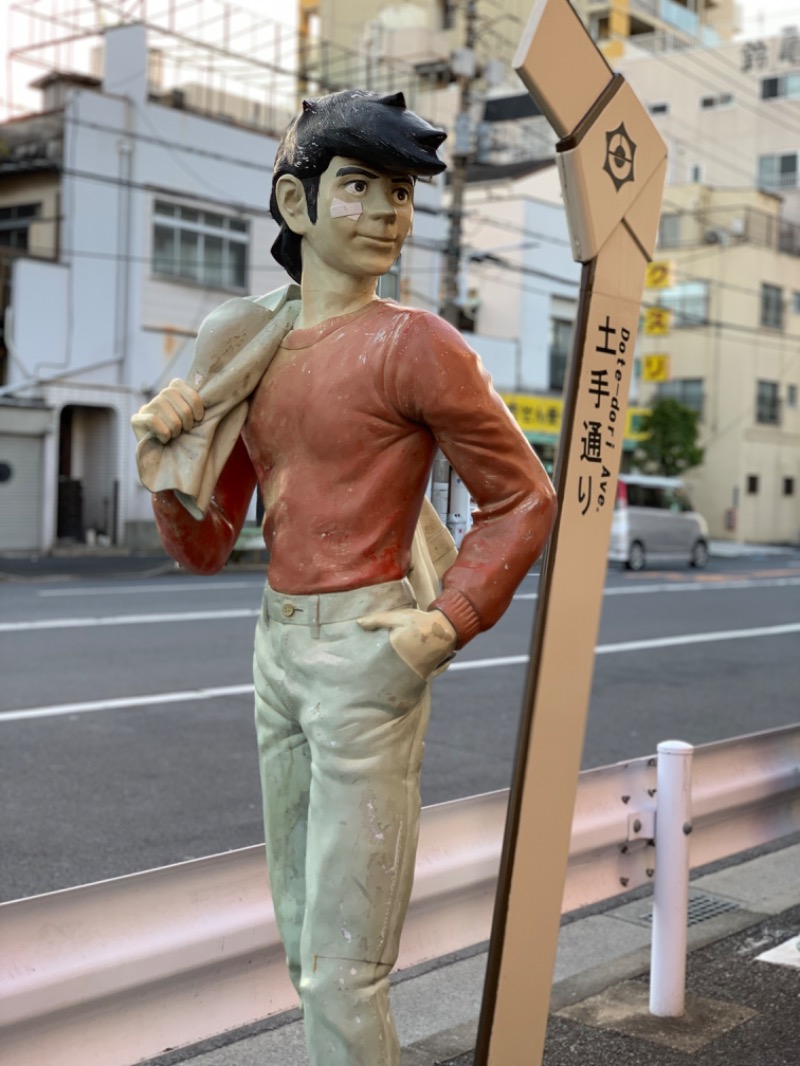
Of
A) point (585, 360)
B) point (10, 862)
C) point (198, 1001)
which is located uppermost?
point (585, 360)

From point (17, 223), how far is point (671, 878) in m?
22.1

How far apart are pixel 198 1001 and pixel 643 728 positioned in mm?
5930

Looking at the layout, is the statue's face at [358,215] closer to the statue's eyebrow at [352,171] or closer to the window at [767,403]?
the statue's eyebrow at [352,171]

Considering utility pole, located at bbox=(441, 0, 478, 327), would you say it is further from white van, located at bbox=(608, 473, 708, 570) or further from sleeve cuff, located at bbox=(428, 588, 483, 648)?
sleeve cuff, located at bbox=(428, 588, 483, 648)

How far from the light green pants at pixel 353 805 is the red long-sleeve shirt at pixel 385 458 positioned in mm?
93

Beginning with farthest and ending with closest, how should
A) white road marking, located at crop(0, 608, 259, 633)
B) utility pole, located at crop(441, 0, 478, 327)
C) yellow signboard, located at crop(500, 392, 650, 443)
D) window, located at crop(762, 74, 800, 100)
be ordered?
window, located at crop(762, 74, 800, 100)
yellow signboard, located at crop(500, 392, 650, 443)
utility pole, located at crop(441, 0, 478, 327)
white road marking, located at crop(0, 608, 259, 633)

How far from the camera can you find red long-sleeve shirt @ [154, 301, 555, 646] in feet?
7.51

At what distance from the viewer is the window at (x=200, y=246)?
2391cm

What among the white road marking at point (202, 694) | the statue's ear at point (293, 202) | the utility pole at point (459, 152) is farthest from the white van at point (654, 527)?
the statue's ear at point (293, 202)

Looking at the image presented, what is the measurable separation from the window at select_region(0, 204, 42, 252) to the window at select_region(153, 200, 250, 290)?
2.17 m

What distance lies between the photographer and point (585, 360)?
2727 mm

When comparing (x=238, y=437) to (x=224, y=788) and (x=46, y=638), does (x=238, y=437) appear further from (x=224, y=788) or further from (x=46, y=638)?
(x=46, y=638)

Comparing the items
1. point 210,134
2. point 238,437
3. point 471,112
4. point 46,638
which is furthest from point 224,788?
point 210,134

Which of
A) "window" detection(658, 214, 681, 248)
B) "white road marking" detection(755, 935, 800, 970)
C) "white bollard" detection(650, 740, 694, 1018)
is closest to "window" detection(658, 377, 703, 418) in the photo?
"window" detection(658, 214, 681, 248)
